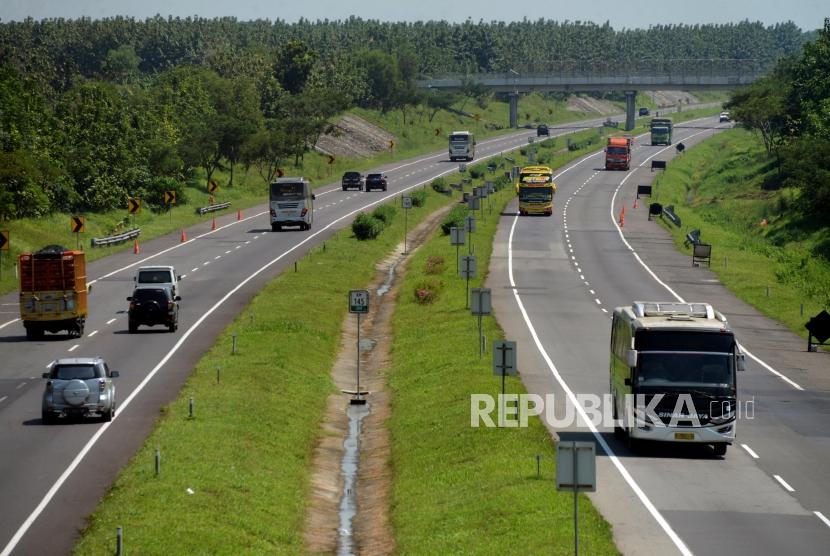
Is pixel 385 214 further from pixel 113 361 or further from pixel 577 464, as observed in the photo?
pixel 577 464

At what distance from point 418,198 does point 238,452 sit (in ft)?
262

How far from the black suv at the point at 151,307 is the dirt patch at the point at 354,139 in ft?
340

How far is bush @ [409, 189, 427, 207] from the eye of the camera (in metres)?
111

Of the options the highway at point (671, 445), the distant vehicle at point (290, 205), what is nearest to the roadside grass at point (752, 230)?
the highway at point (671, 445)

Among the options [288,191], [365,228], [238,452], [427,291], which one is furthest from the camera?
[288,191]

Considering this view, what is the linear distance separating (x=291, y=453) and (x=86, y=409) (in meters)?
6.38

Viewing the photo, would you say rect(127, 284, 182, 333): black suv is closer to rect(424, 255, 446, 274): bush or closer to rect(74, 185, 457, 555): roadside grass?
rect(74, 185, 457, 555): roadside grass

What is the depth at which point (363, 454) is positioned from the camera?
37031 millimetres

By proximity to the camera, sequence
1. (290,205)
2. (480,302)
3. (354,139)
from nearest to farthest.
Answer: (480,302) → (290,205) → (354,139)

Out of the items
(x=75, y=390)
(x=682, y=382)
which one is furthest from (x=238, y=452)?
(x=682, y=382)

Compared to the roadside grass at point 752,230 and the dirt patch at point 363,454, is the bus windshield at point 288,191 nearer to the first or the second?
the roadside grass at point 752,230

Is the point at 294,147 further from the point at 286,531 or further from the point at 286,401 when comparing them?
the point at 286,531

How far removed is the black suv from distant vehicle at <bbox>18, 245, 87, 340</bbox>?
2387 millimetres

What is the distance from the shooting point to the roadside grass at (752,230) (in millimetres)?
69562
